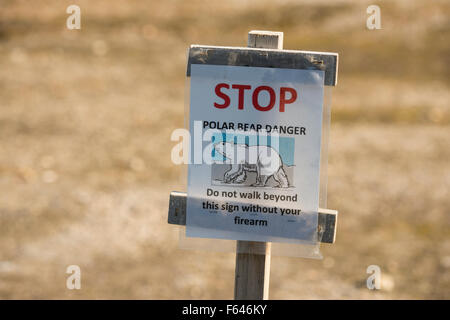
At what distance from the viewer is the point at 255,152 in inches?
103

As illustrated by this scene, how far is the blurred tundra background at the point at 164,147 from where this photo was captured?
537 centimetres

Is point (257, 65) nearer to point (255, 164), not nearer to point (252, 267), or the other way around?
point (255, 164)

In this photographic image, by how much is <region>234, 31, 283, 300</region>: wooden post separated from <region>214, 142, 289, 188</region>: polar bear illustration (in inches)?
10.8

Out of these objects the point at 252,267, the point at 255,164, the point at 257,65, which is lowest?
the point at 252,267

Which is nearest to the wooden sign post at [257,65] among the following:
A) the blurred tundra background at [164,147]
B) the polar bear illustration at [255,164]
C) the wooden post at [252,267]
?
the wooden post at [252,267]

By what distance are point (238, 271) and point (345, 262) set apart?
310 centimetres

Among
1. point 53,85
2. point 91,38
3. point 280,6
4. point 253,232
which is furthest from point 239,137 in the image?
point 280,6

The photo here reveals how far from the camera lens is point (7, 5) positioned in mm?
13555

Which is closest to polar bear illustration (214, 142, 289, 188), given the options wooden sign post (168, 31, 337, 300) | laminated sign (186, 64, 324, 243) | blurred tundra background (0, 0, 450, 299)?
laminated sign (186, 64, 324, 243)

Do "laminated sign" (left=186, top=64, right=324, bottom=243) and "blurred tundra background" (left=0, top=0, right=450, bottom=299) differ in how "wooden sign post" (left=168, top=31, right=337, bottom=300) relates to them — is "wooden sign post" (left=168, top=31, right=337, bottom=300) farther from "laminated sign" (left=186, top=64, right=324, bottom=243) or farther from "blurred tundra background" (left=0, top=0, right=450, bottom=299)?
"blurred tundra background" (left=0, top=0, right=450, bottom=299)

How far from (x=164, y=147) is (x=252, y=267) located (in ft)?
17.2

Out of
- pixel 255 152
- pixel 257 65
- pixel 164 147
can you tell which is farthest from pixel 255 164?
pixel 164 147

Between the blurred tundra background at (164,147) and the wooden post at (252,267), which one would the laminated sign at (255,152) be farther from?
the blurred tundra background at (164,147)
